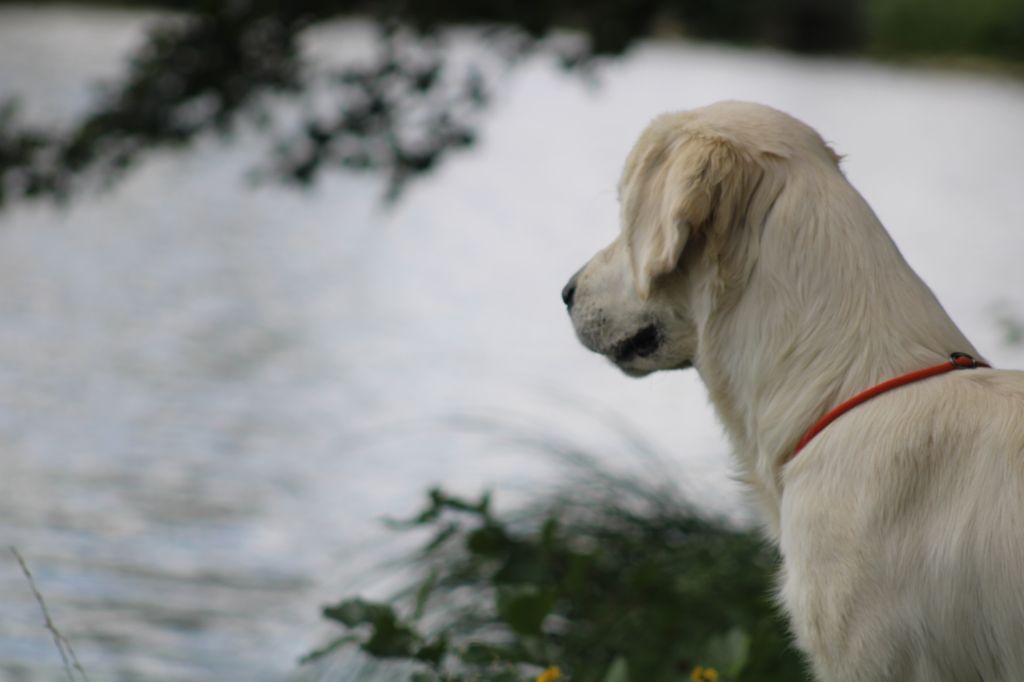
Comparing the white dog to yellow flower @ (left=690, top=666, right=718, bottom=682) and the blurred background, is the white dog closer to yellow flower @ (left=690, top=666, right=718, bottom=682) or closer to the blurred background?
the blurred background

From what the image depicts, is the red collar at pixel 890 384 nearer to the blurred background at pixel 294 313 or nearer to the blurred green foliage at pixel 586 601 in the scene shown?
the blurred background at pixel 294 313

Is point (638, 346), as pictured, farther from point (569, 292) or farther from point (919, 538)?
point (919, 538)

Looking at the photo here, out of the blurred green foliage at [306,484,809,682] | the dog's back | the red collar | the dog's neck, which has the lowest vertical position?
the blurred green foliage at [306,484,809,682]

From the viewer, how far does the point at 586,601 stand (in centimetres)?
480

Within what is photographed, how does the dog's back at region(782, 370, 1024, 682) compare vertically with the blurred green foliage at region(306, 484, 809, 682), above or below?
above

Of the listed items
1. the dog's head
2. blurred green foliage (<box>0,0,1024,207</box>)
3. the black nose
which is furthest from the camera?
blurred green foliage (<box>0,0,1024,207</box>)

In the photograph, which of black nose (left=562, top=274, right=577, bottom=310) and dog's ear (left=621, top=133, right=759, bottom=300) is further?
black nose (left=562, top=274, right=577, bottom=310)

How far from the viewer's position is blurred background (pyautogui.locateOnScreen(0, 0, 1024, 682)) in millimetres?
5223

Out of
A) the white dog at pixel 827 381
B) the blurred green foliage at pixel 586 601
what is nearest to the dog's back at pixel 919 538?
the white dog at pixel 827 381

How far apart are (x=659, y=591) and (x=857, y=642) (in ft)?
7.22

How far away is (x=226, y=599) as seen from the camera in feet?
20.4

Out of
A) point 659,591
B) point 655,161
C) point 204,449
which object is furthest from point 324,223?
point 655,161

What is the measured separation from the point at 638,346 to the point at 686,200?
1.40 feet

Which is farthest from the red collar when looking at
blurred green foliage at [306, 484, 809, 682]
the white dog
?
blurred green foliage at [306, 484, 809, 682]
